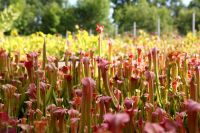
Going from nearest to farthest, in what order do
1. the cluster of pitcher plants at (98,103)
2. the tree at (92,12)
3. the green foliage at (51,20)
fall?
the cluster of pitcher plants at (98,103)
the tree at (92,12)
the green foliage at (51,20)

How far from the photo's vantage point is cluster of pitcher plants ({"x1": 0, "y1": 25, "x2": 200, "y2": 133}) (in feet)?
3.13

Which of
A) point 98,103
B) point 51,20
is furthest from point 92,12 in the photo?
point 98,103

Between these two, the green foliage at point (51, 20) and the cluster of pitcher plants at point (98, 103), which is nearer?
the cluster of pitcher plants at point (98, 103)

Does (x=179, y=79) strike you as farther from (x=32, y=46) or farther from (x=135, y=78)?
(x=32, y=46)

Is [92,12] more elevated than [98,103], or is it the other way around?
[92,12]

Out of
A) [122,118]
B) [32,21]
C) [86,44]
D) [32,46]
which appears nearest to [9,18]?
[32,46]

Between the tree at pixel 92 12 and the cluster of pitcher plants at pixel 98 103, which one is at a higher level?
the tree at pixel 92 12

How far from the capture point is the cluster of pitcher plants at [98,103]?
37.6 inches

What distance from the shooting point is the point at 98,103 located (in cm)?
127

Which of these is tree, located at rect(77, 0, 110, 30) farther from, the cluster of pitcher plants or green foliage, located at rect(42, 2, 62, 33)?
the cluster of pitcher plants

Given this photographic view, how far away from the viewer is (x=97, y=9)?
42219mm

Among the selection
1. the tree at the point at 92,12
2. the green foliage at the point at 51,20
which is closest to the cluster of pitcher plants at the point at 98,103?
the tree at the point at 92,12

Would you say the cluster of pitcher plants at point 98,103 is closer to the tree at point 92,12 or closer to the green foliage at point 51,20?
the tree at point 92,12

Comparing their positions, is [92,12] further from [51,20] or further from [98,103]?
[98,103]
